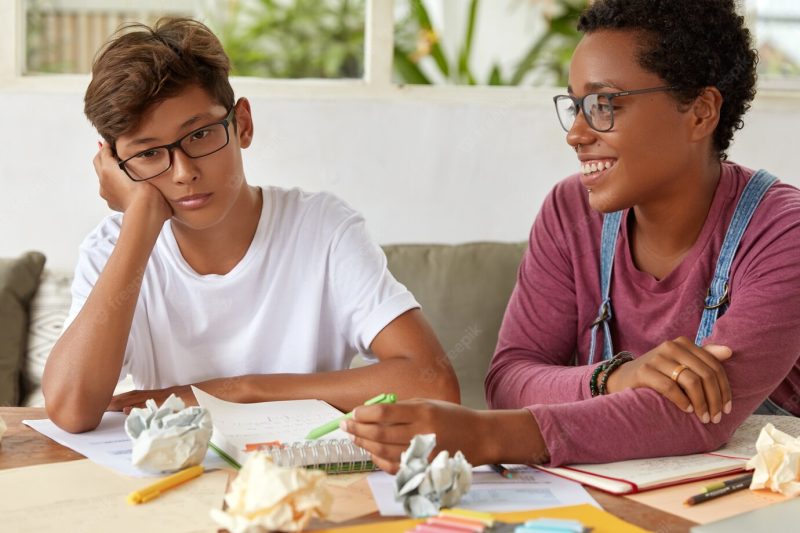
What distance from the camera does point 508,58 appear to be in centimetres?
698

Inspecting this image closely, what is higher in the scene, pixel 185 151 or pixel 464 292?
pixel 185 151

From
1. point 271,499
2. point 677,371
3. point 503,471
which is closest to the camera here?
point 271,499

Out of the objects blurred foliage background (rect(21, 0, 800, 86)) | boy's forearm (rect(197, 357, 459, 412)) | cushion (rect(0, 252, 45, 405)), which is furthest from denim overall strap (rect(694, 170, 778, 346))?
cushion (rect(0, 252, 45, 405))

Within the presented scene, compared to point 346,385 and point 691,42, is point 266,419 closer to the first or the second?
point 346,385

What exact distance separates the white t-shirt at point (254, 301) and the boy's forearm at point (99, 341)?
15 cm

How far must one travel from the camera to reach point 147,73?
1.77 m

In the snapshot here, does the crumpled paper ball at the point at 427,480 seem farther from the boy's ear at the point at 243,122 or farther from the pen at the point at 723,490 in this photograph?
the boy's ear at the point at 243,122

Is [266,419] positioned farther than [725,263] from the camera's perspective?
No

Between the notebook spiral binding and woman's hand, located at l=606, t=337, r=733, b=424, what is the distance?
1.50ft

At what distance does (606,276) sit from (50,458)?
109 cm

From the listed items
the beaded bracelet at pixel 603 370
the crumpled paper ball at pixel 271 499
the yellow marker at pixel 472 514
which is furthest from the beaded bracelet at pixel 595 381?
the crumpled paper ball at pixel 271 499

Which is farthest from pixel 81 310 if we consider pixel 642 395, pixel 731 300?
pixel 731 300

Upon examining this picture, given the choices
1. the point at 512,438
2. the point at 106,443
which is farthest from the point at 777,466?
the point at 106,443

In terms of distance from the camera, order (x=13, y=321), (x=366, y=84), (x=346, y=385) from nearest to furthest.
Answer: (x=346, y=385), (x=13, y=321), (x=366, y=84)
